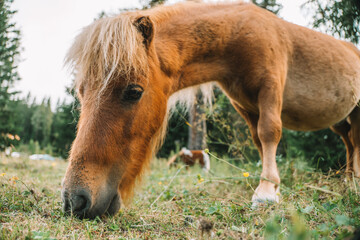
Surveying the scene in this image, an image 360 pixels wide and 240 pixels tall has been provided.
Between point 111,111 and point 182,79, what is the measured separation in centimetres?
96

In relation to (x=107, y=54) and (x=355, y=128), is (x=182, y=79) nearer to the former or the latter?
(x=107, y=54)

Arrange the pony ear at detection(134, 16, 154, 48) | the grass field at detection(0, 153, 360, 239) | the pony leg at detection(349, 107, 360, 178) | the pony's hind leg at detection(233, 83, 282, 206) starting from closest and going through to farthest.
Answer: the grass field at detection(0, 153, 360, 239), the pony ear at detection(134, 16, 154, 48), the pony's hind leg at detection(233, 83, 282, 206), the pony leg at detection(349, 107, 360, 178)

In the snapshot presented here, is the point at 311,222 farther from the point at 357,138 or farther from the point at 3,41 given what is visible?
the point at 3,41

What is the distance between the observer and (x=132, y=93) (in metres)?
1.91

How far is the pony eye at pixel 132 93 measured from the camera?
6.23 ft

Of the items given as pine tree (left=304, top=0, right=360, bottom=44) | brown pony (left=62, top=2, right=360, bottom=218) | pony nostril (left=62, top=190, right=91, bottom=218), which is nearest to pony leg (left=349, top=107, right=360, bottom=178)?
brown pony (left=62, top=2, right=360, bottom=218)

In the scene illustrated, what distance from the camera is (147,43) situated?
6.81 ft

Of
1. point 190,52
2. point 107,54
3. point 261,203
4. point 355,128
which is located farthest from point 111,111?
point 355,128

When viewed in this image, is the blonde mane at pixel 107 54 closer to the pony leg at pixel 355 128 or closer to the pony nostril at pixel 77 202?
the pony nostril at pixel 77 202

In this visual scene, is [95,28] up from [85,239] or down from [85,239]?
up

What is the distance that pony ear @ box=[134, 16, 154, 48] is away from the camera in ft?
6.68

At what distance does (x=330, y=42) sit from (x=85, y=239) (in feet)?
11.6

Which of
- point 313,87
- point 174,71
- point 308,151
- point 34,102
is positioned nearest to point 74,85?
point 174,71

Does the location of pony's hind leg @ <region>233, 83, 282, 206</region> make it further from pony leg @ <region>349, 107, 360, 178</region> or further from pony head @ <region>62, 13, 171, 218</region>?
pony leg @ <region>349, 107, 360, 178</region>
